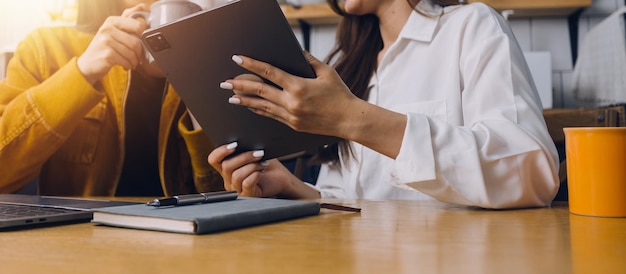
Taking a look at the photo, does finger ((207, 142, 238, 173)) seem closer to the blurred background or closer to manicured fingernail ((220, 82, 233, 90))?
manicured fingernail ((220, 82, 233, 90))

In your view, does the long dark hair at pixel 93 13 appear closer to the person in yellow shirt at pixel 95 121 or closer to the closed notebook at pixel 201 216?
the person in yellow shirt at pixel 95 121

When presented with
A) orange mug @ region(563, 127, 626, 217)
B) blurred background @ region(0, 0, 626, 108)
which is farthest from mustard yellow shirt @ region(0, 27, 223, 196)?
blurred background @ region(0, 0, 626, 108)

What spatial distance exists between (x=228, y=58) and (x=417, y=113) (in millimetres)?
319

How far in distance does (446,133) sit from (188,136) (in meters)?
0.65

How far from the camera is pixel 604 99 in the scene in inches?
85.0

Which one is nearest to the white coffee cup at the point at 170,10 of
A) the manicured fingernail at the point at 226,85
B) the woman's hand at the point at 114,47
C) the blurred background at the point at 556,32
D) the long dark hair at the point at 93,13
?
the woman's hand at the point at 114,47

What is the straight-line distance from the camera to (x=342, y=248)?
0.40 meters

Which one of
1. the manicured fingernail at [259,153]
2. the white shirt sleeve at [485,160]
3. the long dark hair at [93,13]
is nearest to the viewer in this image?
the white shirt sleeve at [485,160]

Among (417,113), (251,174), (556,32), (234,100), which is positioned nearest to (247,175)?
(251,174)

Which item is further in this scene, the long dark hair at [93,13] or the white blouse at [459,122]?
the long dark hair at [93,13]

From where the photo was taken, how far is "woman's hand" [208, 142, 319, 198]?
0.90m

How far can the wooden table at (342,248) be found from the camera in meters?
0.34

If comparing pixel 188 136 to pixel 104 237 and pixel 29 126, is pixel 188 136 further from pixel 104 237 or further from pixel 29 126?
pixel 104 237

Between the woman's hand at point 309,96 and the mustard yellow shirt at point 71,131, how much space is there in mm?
492
